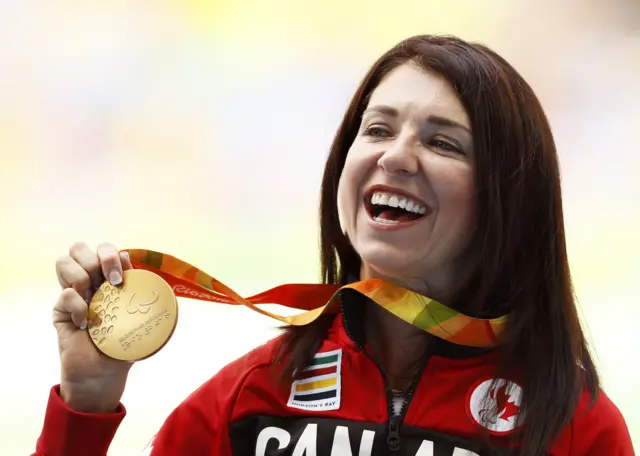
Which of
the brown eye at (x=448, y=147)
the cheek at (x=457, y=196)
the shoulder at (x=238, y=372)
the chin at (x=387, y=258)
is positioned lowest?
the shoulder at (x=238, y=372)

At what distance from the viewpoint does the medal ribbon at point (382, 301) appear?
2.98 feet

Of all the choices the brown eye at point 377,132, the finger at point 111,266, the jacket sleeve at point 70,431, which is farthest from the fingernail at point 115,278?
the brown eye at point 377,132

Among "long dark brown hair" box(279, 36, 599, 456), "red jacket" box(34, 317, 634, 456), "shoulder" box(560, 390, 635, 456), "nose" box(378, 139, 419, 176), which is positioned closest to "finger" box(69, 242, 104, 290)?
"red jacket" box(34, 317, 634, 456)

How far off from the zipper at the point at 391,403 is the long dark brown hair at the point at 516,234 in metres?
0.08

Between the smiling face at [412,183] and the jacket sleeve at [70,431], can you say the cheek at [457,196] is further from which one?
the jacket sleeve at [70,431]

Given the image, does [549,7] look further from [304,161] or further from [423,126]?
[423,126]

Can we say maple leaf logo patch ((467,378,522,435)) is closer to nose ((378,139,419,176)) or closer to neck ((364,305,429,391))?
neck ((364,305,429,391))

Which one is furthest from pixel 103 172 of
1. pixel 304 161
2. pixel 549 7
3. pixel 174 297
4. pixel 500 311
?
pixel 549 7

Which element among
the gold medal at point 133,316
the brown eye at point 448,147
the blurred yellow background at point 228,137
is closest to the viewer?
the gold medal at point 133,316

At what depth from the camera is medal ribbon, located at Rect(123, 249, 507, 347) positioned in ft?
2.98

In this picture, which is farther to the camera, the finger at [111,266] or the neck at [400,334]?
the neck at [400,334]

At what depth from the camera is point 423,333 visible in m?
0.99

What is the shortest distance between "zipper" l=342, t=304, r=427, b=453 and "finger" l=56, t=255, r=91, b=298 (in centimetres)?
33

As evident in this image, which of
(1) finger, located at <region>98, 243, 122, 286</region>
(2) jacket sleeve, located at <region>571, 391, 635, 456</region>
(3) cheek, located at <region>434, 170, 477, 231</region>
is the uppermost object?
(3) cheek, located at <region>434, 170, 477, 231</region>
